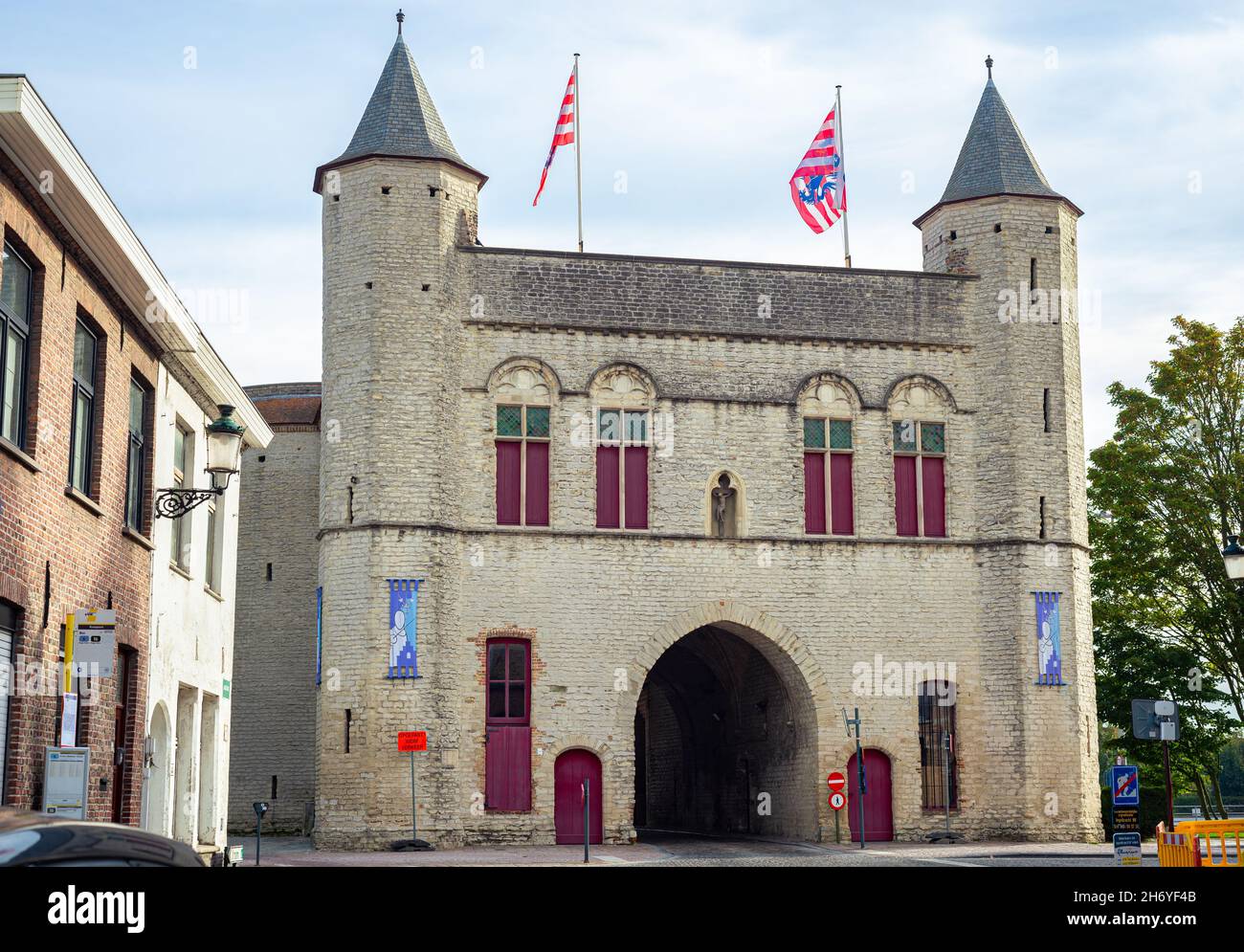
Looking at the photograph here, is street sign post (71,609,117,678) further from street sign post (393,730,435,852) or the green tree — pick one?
the green tree

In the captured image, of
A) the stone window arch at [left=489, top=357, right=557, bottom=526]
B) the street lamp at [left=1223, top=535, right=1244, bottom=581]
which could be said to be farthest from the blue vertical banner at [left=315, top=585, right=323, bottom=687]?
the street lamp at [left=1223, top=535, right=1244, bottom=581]

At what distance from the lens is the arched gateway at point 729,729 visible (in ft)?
99.5

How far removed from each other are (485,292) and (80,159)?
17387mm

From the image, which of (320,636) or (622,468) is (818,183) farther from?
(320,636)

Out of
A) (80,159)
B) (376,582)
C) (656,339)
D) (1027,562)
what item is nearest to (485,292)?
(656,339)

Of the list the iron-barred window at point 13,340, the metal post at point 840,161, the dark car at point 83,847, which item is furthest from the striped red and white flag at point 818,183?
the dark car at point 83,847

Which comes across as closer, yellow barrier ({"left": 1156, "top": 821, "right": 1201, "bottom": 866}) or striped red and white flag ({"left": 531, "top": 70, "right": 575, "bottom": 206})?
yellow barrier ({"left": 1156, "top": 821, "right": 1201, "bottom": 866})

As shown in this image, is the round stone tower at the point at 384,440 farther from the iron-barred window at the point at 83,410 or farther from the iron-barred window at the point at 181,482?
the iron-barred window at the point at 83,410

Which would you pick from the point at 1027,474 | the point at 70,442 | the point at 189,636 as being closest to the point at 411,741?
the point at 189,636

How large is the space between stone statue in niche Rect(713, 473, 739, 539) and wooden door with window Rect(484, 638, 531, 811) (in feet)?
15.4

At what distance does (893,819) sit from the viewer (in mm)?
30188

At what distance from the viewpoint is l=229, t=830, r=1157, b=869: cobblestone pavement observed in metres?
23.4

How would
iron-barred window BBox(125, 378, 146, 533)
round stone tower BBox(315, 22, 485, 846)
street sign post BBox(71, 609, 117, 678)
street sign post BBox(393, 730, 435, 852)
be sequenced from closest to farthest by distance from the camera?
street sign post BBox(71, 609, 117, 678), iron-barred window BBox(125, 378, 146, 533), street sign post BBox(393, 730, 435, 852), round stone tower BBox(315, 22, 485, 846)

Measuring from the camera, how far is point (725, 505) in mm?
30953
